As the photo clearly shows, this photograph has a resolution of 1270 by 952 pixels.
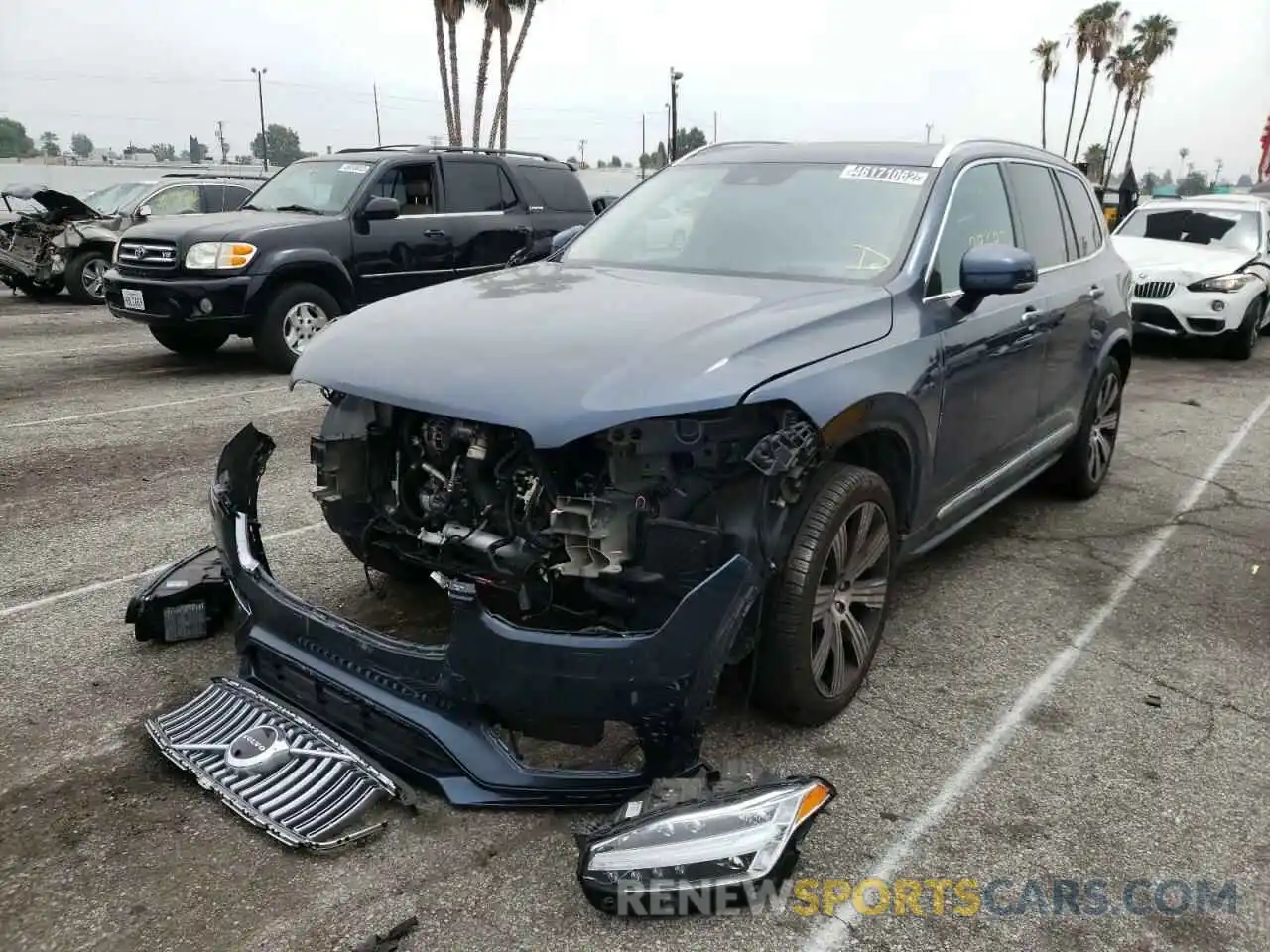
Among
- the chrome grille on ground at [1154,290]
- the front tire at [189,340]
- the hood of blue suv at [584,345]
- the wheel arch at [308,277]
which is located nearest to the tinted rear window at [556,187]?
the wheel arch at [308,277]

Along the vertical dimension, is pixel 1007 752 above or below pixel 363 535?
below

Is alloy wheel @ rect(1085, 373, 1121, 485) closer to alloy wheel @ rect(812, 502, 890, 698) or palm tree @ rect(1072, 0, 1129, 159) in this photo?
alloy wheel @ rect(812, 502, 890, 698)

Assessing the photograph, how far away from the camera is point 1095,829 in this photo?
112 inches

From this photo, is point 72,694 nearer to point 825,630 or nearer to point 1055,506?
point 825,630

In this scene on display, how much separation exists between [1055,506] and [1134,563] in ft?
2.84

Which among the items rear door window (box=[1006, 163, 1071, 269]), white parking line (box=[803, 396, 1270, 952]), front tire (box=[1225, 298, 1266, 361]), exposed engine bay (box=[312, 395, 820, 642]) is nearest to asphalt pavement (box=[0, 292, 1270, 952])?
white parking line (box=[803, 396, 1270, 952])

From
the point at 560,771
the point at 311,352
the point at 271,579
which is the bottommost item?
the point at 560,771

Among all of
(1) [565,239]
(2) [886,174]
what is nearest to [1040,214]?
(2) [886,174]

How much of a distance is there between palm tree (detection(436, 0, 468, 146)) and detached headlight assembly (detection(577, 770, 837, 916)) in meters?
27.8

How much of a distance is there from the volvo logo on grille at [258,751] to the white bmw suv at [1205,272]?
968 centimetres

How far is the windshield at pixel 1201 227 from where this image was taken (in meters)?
11.4

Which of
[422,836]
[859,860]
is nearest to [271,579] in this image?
[422,836]

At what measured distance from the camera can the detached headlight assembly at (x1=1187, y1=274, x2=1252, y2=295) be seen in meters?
10.6

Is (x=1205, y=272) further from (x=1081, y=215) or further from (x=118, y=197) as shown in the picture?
(x=118, y=197)
